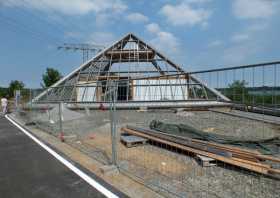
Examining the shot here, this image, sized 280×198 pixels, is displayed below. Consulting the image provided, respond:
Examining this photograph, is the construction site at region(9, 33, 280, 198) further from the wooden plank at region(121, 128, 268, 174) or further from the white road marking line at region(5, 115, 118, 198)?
the white road marking line at region(5, 115, 118, 198)

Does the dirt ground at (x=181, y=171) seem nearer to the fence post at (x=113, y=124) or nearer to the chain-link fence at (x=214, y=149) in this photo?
the chain-link fence at (x=214, y=149)

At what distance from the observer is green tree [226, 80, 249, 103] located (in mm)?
3766

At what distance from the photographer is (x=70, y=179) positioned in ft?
14.6

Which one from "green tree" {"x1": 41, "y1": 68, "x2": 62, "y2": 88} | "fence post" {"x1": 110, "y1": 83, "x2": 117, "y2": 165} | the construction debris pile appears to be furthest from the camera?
"green tree" {"x1": 41, "y1": 68, "x2": 62, "y2": 88}

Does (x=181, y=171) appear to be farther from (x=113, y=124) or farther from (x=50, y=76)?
(x=50, y=76)

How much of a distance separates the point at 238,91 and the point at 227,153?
65.2 inches

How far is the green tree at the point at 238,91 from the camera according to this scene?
3766 mm

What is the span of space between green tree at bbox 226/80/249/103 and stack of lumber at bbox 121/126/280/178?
48.5 inches

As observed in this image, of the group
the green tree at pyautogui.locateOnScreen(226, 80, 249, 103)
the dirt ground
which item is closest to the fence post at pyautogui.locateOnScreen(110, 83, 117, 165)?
the dirt ground

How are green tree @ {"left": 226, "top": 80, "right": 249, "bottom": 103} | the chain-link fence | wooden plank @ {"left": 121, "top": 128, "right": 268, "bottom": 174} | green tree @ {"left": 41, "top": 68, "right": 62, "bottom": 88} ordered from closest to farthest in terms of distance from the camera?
the chain-link fence, green tree @ {"left": 226, "top": 80, "right": 249, "bottom": 103}, wooden plank @ {"left": 121, "top": 128, "right": 268, "bottom": 174}, green tree @ {"left": 41, "top": 68, "right": 62, "bottom": 88}

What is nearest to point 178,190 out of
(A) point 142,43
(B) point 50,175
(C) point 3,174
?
(B) point 50,175

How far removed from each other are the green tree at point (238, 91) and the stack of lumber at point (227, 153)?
4.05 ft

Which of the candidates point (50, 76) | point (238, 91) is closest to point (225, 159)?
point (238, 91)

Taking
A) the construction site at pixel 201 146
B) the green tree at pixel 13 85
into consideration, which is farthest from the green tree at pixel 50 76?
the construction site at pixel 201 146
